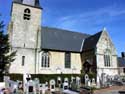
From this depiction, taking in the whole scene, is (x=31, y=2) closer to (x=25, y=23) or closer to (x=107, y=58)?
(x=25, y=23)

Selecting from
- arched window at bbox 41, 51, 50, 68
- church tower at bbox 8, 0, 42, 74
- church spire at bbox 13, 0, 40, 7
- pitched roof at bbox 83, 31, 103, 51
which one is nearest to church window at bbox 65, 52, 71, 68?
pitched roof at bbox 83, 31, 103, 51

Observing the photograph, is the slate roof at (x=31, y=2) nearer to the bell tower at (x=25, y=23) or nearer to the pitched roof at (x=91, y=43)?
the bell tower at (x=25, y=23)

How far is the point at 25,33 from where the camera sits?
95.1 feet

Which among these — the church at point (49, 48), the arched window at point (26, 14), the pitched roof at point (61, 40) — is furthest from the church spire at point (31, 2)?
the pitched roof at point (61, 40)

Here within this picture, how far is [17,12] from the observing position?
95.5 ft

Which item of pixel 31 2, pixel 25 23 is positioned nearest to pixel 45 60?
pixel 25 23

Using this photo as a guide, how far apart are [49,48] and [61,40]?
4.02 meters

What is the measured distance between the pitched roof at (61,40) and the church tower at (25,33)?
1973mm

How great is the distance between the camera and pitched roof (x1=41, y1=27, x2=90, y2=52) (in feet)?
102

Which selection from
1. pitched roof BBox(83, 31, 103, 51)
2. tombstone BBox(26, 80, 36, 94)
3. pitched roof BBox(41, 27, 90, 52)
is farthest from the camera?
pitched roof BBox(83, 31, 103, 51)

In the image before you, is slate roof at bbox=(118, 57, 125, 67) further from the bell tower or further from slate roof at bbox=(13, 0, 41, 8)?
slate roof at bbox=(13, 0, 41, 8)

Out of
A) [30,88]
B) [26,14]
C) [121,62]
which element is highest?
[26,14]

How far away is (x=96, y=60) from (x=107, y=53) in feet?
11.1

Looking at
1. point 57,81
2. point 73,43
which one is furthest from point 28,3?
point 57,81
